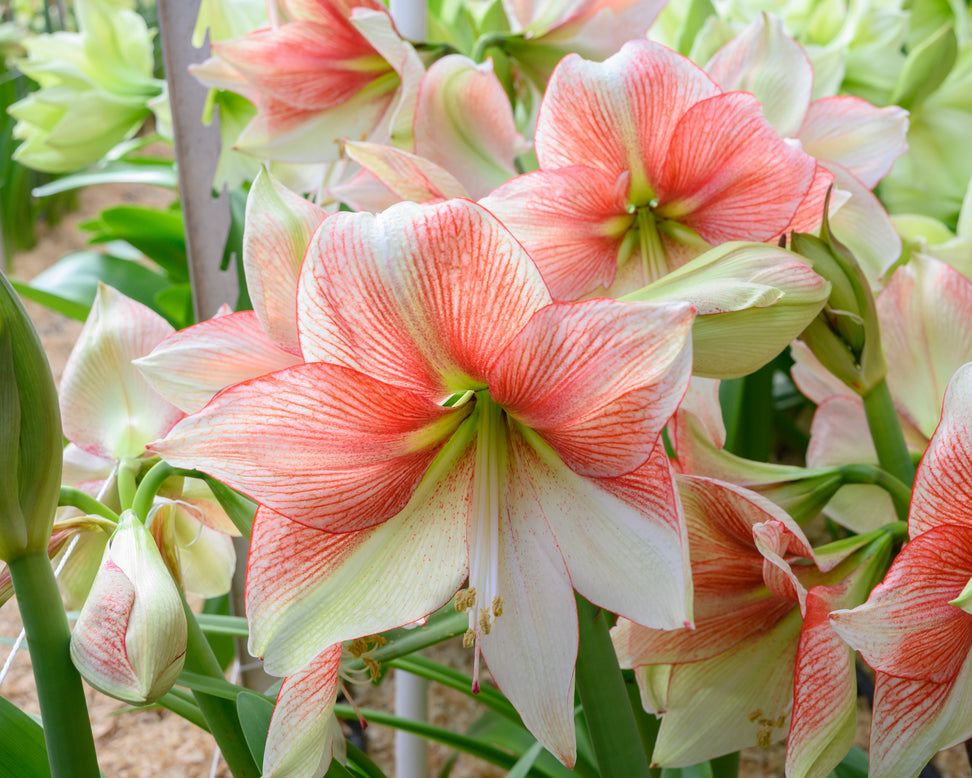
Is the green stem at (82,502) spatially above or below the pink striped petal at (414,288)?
below

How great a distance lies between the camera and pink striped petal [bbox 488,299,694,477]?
272 millimetres

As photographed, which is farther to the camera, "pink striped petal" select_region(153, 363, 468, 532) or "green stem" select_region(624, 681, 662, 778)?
"green stem" select_region(624, 681, 662, 778)

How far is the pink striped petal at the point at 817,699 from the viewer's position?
329mm

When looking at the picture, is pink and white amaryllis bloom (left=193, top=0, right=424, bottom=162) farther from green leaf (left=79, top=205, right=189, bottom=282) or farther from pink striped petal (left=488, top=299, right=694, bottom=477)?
green leaf (left=79, top=205, right=189, bottom=282)

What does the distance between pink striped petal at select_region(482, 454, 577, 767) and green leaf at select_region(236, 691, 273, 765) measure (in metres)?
0.10

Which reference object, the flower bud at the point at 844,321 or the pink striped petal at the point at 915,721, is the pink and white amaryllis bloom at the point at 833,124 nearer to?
the flower bud at the point at 844,321

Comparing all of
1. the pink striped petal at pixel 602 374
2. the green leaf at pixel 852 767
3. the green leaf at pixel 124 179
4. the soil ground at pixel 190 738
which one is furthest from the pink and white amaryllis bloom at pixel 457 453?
the green leaf at pixel 124 179

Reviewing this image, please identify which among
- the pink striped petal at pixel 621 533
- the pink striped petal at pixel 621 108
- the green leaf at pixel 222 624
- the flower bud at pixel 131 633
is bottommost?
the green leaf at pixel 222 624

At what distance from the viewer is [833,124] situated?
507mm

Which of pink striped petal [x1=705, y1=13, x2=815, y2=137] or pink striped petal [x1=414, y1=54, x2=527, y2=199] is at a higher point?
pink striped petal [x1=705, y1=13, x2=815, y2=137]

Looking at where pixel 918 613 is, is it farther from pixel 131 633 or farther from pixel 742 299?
pixel 131 633

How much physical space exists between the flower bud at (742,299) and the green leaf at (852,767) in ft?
1.22

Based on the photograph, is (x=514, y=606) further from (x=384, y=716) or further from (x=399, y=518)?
(x=384, y=716)

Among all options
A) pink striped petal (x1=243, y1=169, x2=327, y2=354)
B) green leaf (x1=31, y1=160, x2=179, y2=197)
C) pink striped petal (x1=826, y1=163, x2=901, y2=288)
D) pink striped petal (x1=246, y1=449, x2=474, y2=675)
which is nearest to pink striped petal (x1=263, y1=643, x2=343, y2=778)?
pink striped petal (x1=246, y1=449, x2=474, y2=675)
